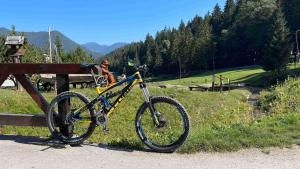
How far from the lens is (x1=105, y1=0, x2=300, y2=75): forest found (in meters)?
78.1

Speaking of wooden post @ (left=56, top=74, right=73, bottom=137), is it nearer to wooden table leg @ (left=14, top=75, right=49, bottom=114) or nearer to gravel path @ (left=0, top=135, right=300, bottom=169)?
wooden table leg @ (left=14, top=75, right=49, bottom=114)

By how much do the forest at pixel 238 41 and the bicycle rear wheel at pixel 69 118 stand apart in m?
68.8

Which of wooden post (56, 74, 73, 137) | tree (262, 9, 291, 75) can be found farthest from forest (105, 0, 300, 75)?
wooden post (56, 74, 73, 137)

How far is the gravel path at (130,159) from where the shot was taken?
20.7 ft

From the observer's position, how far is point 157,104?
7.43 metres

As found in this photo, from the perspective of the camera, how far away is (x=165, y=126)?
7.35 meters

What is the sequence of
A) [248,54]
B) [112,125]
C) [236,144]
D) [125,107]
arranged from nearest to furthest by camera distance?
[236,144] < [112,125] < [125,107] < [248,54]

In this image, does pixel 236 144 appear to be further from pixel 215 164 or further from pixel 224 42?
pixel 224 42

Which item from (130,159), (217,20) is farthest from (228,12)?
(130,159)

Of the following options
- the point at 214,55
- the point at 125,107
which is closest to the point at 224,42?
the point at 214,55

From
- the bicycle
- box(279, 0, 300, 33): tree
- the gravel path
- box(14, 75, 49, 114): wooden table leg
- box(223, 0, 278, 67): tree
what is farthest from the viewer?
box(279, 0, 300, 33): tree

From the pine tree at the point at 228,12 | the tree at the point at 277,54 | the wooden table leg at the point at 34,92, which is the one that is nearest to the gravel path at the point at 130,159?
the wooden table leg at the point at 34,92

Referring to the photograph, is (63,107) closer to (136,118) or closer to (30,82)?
(30,82)

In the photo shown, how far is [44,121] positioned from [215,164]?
355 centimetres
